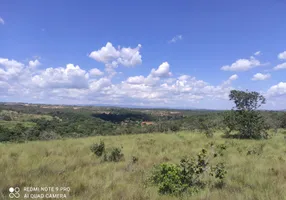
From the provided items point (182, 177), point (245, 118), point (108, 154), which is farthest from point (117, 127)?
point (182, 177)

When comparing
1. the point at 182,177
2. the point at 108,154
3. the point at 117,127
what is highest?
the point at 182,177

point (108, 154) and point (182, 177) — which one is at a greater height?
point (182, 177)

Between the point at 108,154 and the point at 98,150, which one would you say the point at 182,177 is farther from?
the point at 98,150

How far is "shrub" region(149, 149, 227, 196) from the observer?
5.72 meters

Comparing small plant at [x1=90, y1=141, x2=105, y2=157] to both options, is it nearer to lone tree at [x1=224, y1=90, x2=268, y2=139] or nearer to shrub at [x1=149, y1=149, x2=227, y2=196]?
shrub at [x1=149, y1=149, x2=227, y2=196]

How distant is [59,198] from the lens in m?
4.72

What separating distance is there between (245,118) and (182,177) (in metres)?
17.9

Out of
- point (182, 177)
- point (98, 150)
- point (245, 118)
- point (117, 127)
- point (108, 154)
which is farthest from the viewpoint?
point (117, 127)

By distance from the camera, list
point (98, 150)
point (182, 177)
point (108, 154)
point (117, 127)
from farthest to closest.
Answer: point (117, 127)
point (98, 150)
point (108, 154)
point (182, 177)

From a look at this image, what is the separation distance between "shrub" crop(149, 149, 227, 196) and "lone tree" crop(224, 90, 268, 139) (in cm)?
1614

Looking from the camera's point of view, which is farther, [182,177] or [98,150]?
[98,150]

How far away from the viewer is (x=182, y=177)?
6.14m

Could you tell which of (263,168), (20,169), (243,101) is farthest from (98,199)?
(243,101)

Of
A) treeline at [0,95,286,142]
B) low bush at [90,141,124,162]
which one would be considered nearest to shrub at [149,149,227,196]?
low bush at [90,141,124,162]
